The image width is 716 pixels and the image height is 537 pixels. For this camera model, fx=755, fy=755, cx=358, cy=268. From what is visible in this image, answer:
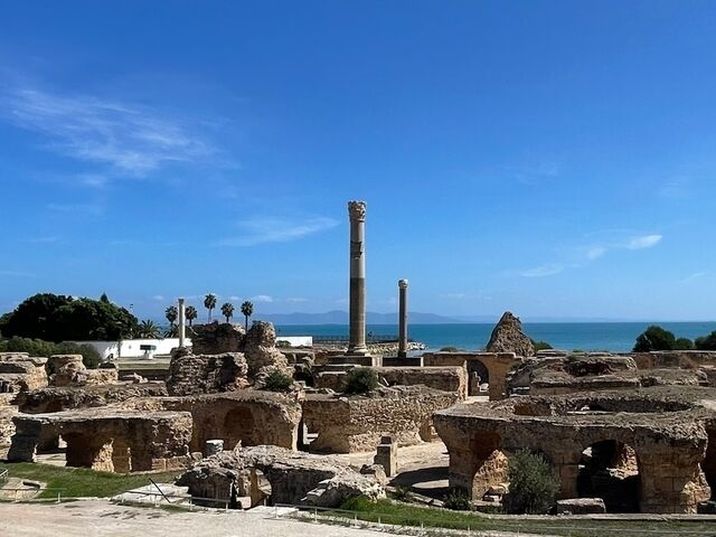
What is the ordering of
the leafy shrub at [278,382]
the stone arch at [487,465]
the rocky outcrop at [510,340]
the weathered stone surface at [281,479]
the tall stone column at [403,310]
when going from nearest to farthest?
the weathered stone surface at [281,479], the stone arch at [487,465], the leafy shrub at [278,382], the rocky outcrop at [510,340], the tall stone column at [403,310]

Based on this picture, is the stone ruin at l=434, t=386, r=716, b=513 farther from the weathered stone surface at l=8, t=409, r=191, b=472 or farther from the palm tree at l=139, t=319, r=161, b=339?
the palm tree at l=139, t=319, r=161, b=339

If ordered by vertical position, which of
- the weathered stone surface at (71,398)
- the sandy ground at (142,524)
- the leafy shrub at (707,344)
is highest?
the leafy shrub at (707,344)

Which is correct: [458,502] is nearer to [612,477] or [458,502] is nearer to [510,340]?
[612,477]

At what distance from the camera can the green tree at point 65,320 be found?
7619 cm

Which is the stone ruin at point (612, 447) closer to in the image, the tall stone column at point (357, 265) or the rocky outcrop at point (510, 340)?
the tall stone column at point (357, 265)

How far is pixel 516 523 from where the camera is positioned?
1391cm

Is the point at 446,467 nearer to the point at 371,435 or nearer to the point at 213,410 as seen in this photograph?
the point at 371,435

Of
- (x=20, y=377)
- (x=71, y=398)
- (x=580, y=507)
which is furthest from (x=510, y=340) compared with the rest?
(x=580, y=507)

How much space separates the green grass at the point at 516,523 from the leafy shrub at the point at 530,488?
1582 mm

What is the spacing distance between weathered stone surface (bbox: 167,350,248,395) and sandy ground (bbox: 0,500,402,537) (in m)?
13.4

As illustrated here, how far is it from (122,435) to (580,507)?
12543mm

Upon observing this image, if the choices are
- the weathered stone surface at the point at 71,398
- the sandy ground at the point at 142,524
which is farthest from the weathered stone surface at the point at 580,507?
the weathered stone surface at the point at 71,398

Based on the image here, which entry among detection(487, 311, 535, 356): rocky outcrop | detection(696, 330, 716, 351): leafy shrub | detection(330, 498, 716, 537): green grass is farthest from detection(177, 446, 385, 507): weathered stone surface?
detection(696, 330, 716, 351): leafy shrub

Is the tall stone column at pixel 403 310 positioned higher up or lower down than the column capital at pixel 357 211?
lower down
